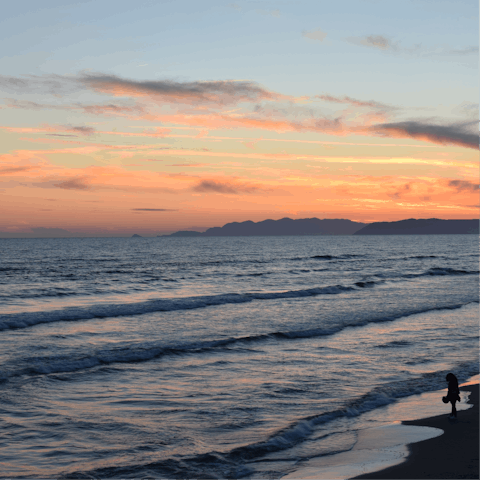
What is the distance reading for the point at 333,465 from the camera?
8.32 meters

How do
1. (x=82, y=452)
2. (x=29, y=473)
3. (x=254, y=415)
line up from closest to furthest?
(x=29, y=473) → (x=82, y=452) → (x=254, y=415)

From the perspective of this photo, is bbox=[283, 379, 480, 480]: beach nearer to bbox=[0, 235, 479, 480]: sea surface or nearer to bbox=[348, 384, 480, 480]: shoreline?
bbox=[348, 384, 480, 480]: shoreline

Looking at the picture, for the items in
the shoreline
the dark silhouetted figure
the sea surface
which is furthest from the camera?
the dark silhouetted figure

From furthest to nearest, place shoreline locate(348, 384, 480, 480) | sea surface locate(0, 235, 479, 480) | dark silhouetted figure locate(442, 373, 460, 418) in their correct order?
dark silhouetted figure locate(442, 373, 460, 418), sea surface locate(0, 235, 479, 480), shoreline locate(348, 384, 480, 480)

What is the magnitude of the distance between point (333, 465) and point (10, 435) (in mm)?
6477

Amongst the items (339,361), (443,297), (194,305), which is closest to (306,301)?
(194,305)

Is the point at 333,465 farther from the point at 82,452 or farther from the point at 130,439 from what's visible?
the point at 82,452

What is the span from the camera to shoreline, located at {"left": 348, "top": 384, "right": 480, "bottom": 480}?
7.71 m

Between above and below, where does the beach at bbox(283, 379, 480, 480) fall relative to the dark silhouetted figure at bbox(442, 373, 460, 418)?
below

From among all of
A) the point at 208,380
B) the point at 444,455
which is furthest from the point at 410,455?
the point at 208,380

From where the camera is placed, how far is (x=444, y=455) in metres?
8.48

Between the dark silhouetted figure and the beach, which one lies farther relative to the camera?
the dark silhouetted figure

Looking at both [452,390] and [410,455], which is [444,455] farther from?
[452,390]

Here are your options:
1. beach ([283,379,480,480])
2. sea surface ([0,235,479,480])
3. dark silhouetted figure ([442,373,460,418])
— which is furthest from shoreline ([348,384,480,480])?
sea surface ([0,235,479,480])
